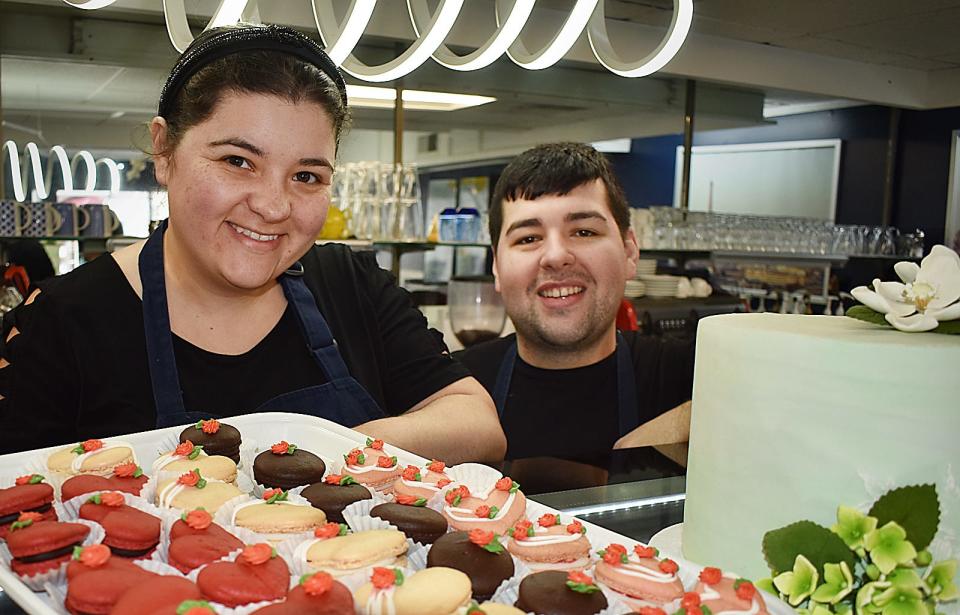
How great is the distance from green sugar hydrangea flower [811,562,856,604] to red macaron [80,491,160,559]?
0.63m

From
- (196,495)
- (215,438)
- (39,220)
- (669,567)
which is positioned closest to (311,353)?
(215,438)

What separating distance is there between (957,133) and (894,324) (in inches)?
285

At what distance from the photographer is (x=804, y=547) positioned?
0.81 m

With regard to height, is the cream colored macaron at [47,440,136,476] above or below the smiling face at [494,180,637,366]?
below

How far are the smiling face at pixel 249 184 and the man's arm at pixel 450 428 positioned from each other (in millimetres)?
359

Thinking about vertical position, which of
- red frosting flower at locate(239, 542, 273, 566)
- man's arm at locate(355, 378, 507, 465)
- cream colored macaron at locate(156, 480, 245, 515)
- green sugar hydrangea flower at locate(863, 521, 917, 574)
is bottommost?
man's arm at locate(355, 378, 507, 465)

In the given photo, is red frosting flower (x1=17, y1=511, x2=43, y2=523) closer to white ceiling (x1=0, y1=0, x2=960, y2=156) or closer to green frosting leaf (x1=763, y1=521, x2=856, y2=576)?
green frosting leaf (x1=763, y1=521, x2=856, y2=576)

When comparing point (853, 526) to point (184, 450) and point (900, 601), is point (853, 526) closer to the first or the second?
point (900, 601)

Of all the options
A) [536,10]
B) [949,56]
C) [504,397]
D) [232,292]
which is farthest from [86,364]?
[949,56]

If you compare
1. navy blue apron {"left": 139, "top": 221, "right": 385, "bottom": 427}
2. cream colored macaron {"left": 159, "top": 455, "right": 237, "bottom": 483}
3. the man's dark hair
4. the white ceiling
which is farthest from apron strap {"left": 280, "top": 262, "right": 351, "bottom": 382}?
the white ceiling

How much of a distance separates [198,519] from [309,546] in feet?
0.40

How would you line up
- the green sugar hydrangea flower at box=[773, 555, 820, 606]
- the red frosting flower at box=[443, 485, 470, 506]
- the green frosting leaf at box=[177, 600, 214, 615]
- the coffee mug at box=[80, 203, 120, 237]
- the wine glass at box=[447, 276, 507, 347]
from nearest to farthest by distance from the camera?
1. the green frosting leaf at box=[177, 600, 214, 615]
2. the green sugar hydrangea flower at box=[773, 555, 820, 606]
3. the red frosting flower at box=[443, 485, 470, 506]
4. the wine glass at box=[447, 276, 507, 347]
5. the coffee mug at box=[80, 203, 120, 237]

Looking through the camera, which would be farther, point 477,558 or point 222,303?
point 222,303

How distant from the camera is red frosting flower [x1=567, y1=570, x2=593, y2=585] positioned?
778 millimetres
